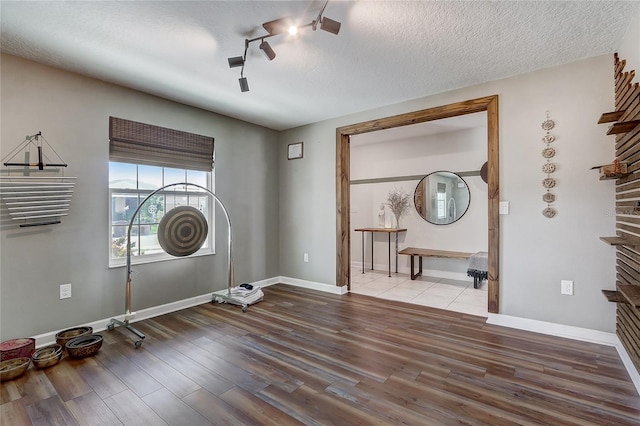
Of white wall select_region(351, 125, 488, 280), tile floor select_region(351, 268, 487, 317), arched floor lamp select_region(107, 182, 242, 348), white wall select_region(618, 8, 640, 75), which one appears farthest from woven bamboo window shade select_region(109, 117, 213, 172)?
white wall select_region(618, 8, 640, 75)

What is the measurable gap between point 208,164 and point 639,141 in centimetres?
395

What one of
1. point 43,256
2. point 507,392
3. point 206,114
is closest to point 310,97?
point 206,114

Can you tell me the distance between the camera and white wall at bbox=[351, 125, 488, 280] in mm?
4992

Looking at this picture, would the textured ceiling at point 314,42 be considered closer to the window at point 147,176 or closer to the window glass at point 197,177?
the window at point 147,176

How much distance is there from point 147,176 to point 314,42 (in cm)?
234

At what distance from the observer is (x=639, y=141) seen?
6.22 ft

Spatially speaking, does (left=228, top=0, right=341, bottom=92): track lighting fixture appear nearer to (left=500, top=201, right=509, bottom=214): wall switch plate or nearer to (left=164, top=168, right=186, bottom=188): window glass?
(left=164, top=168, right=186, bottom=188): window glass

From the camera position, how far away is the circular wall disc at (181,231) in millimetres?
3006

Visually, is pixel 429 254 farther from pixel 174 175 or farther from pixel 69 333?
pixel 69 333

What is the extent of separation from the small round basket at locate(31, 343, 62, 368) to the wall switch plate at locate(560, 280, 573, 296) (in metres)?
4.21

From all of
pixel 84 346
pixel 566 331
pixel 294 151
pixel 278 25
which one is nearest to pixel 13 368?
pixel 84 346

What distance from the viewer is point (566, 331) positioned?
2.68 m

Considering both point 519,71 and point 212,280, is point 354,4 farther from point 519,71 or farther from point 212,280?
point 212,280

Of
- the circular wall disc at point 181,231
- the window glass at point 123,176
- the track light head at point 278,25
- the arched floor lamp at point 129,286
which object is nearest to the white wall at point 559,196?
the track light head at point 278,25
